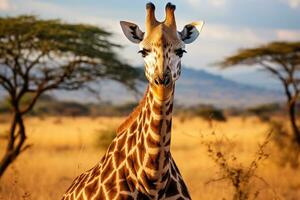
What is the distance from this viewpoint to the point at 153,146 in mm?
3881

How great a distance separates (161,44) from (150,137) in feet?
1.93

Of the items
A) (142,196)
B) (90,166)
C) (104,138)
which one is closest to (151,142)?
(142,196)

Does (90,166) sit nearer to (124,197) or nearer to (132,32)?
(124,197)

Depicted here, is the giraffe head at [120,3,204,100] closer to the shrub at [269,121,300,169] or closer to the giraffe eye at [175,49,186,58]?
the giraffe eye at [175,49,186,58]

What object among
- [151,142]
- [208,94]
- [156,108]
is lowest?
[151,142]

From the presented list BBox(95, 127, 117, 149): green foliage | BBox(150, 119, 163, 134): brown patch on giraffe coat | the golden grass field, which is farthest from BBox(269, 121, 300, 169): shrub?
BBox(150, 119, 163, 134): brown patch on giraffe coat

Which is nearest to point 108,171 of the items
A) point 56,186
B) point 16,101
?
point 56,186

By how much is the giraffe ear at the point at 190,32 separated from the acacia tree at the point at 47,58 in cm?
860

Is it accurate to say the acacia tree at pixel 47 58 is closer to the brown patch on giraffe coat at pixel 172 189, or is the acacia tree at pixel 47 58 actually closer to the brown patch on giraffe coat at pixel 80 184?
the brown patch on giraffe coat at pixel 80 184

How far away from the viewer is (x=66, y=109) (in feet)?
151

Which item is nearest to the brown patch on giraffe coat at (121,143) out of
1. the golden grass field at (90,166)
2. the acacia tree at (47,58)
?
the golden grass field at (90,166)

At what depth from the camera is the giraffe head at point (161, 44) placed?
11.5 ft

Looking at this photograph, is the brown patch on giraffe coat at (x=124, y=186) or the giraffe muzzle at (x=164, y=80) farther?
the brown patch on giraffe coat at (x=124, y=186)

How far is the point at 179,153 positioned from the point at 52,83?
8649mm
